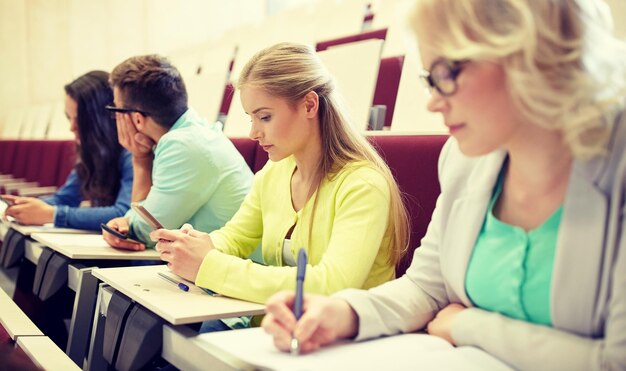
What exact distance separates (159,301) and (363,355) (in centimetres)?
26

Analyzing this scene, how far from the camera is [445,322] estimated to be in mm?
525

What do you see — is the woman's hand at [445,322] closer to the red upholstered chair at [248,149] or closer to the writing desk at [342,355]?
the writing desk at [342,355]

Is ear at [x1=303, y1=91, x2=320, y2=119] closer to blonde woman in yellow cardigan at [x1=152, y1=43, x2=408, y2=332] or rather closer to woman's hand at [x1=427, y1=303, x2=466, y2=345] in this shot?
blonde woman in yellow cardigan at [x1=152, y1=43, x2=408, y2=332]

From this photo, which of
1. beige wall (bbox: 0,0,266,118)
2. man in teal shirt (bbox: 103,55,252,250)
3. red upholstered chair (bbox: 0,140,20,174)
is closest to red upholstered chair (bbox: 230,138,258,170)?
man in teal shirt (bbox: 103,55,252,250)

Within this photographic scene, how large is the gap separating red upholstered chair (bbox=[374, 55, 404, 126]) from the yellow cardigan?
67cm

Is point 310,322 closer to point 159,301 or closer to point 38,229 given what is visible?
point 159,301

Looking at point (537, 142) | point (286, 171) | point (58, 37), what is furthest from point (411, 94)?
point (58, 37)

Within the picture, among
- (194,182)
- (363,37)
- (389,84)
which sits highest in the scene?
(363,37)

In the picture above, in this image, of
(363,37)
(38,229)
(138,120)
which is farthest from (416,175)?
(363,37)

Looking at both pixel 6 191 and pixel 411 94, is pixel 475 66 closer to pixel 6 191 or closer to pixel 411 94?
pixel 411 94

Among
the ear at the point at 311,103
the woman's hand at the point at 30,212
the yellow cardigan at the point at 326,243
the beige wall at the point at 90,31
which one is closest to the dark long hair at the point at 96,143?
the woman's hand at the point at 30,212

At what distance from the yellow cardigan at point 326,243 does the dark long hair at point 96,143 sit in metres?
0.65

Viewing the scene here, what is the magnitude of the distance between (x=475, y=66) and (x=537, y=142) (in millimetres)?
84

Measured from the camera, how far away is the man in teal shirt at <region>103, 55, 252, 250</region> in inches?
39.6
